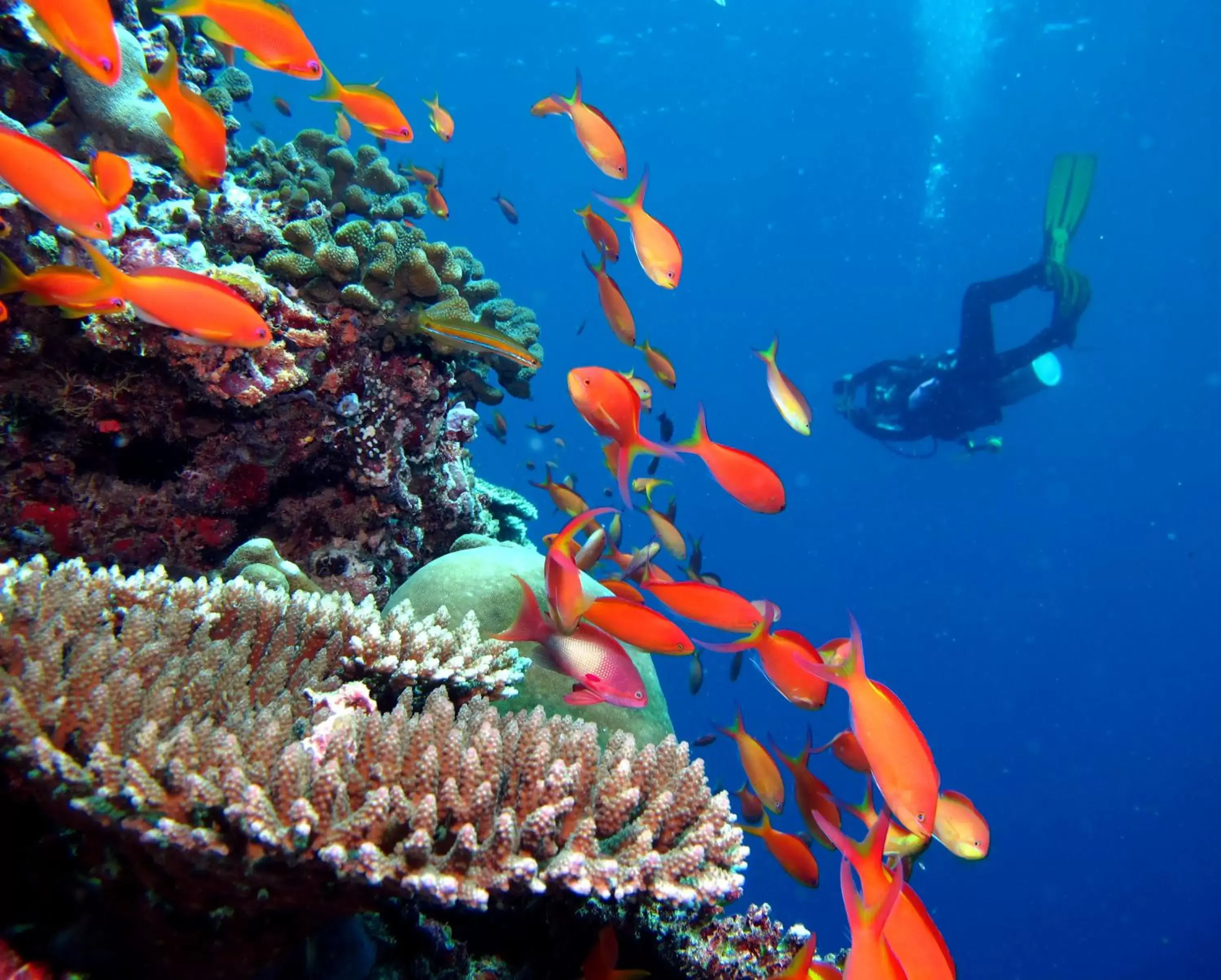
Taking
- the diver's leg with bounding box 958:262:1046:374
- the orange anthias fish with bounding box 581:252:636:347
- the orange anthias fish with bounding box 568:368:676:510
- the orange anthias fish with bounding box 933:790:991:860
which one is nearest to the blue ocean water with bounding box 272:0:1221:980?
the diver's leg with bounding box 958:262:1046:374

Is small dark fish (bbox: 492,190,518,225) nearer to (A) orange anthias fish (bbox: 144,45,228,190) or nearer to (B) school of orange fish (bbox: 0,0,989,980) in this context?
(B) school of orange fish (bbox: 0,0,989,980)

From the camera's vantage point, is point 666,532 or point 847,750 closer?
point 847,750

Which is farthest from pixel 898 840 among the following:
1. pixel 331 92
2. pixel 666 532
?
pixel 331 92

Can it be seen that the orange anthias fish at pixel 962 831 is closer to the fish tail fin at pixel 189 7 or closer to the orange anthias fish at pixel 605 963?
the orange anthias fish at pixel 605 963

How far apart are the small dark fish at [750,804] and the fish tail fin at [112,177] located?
4628 mm

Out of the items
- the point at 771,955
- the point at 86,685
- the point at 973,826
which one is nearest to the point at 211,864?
the point at 86,685

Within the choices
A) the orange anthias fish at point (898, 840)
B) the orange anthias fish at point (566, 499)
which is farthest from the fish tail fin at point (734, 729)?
the orange anthias fish at point (566, 499)

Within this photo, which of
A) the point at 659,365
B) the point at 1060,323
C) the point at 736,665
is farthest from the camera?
the point at 1060,323

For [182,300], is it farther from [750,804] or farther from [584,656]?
[750,804]

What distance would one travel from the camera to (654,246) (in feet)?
12.2

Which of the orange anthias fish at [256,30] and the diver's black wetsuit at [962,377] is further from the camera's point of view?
the diver's black wetsuit at [962,377]

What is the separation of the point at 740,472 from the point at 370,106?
10.3 feet

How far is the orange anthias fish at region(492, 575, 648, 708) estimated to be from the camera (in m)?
2.59

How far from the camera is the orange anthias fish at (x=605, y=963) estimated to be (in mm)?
2363
